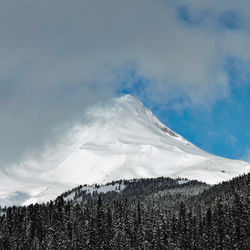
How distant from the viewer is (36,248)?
156 meters

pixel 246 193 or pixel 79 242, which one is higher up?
pixel 246 193

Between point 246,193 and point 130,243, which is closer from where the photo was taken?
point 130,243

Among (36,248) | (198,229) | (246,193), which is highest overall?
(246,193)

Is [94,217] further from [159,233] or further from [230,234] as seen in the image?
[230,234]

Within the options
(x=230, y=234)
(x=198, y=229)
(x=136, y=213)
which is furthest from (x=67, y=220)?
(x=230, y=234)

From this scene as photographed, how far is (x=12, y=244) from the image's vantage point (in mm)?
157750

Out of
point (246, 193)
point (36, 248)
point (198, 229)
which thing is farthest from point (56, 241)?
point (246, 193)

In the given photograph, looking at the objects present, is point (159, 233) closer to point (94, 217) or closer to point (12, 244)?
point (94, 217)

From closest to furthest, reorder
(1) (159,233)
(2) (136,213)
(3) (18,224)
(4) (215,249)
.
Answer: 1. (4) (215,249)
2. (1) (159,233)
3. (3) (18,224)
4. (2) (136,213)

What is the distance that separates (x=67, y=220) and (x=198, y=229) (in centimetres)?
4699

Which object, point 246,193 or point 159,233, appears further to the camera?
point 246,193

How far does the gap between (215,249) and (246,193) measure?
47.3m

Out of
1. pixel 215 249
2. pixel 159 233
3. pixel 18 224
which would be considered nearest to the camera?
pixel 215 249

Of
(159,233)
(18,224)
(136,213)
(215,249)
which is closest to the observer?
(215,249)
